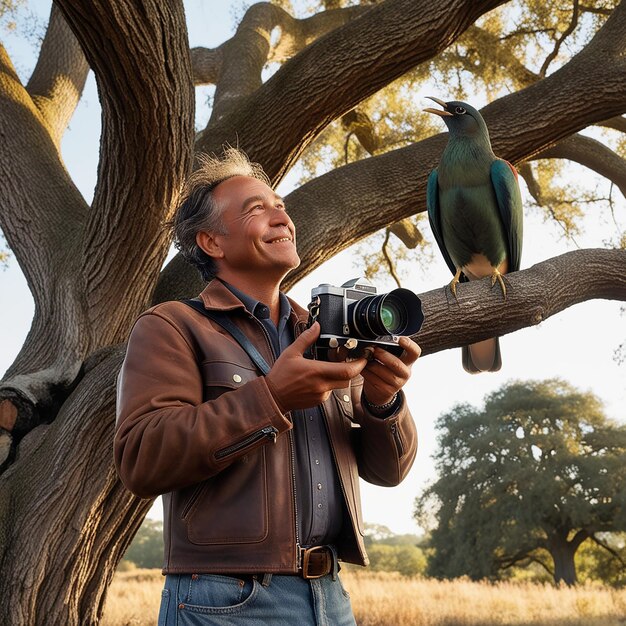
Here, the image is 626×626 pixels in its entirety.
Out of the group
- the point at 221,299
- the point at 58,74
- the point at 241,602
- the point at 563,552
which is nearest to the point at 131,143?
the point at 221,299

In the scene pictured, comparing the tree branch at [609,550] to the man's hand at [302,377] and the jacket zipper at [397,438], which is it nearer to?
the jacket zipper at [397,438]

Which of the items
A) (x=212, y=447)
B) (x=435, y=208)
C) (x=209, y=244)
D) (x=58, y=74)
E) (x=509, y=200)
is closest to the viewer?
(x=212, y=447)

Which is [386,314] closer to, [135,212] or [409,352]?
Answer: [409,352]

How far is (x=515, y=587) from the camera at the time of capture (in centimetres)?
1327

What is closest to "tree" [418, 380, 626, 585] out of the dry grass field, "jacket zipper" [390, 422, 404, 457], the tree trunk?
the tree trunk

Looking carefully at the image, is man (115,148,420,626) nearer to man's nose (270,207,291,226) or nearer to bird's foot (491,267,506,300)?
man's nose (270,207,291,226)

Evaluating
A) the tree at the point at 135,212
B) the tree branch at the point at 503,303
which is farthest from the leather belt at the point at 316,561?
the tree at the point at 135,212

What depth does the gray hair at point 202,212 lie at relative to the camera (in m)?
2.18

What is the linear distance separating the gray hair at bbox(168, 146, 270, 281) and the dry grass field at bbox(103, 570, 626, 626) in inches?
267

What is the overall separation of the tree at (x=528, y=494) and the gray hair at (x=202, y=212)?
20.0 metres

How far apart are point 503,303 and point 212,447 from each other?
3260 mm

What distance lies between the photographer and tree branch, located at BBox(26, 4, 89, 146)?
22.5ft

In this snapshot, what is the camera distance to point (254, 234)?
2025mm

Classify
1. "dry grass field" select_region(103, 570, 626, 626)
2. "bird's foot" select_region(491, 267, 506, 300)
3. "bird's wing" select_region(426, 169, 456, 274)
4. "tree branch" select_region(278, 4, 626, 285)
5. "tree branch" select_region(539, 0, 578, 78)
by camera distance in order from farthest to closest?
"dry grass field" select_region(103, 570, 626, 626) < "tree branch" select_region(539, 0, 578, 78) < "tree branch" select_region(278, 4, 626, 285) < "bird's wing" select_region(426, 169, 456, 274) < "bird's foot" select_region(491, 267, 506, 300)
